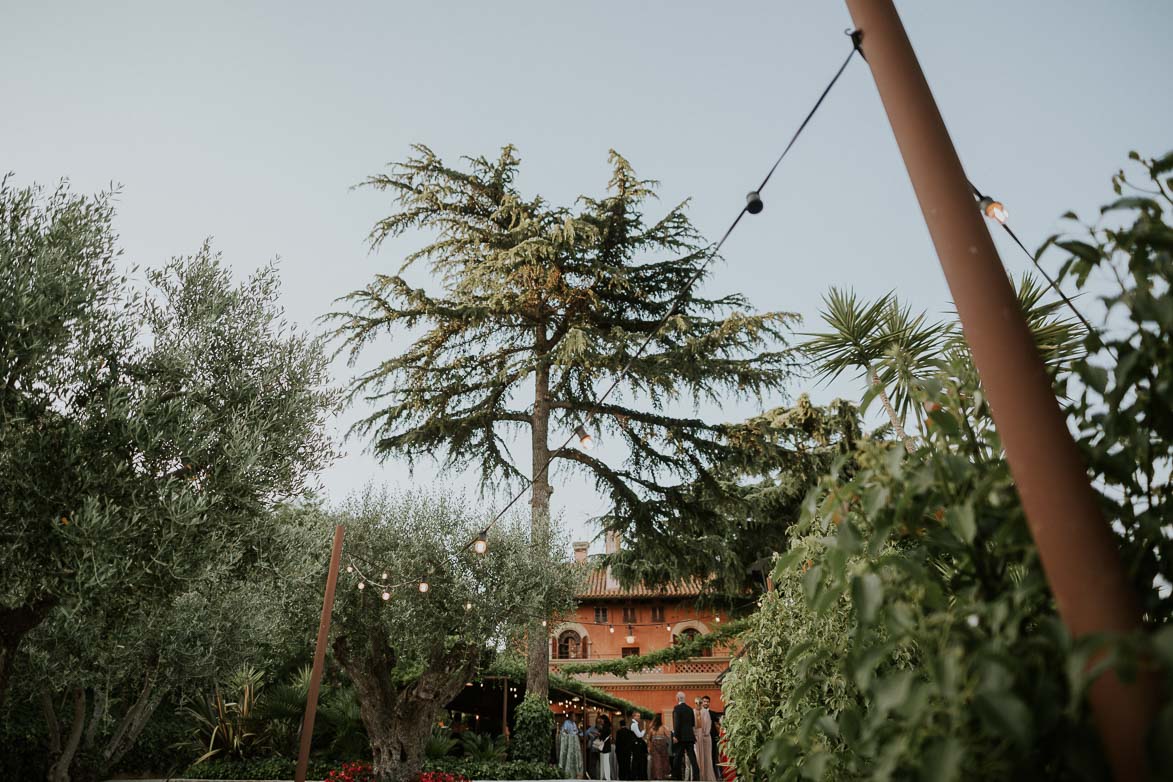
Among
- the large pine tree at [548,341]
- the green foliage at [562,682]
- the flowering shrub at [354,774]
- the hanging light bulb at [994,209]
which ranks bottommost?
the flowering shrub at [354,774]

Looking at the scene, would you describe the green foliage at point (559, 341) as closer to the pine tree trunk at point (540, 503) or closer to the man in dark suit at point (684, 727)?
the pine tree trunk at point (540, 503)

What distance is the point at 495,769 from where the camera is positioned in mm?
13523

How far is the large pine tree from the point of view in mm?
14891

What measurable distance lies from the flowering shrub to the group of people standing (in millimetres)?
A: 4665

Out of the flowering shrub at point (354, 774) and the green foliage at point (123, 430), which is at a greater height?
the green foliage at point (123, 430)

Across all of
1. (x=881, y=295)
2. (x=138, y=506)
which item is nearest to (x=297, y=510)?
(x=138, y=506)

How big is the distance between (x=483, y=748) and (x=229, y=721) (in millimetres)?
5950

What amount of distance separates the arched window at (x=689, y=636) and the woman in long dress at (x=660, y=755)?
803 centimetres

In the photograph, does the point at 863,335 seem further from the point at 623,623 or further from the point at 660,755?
the point at 623,623

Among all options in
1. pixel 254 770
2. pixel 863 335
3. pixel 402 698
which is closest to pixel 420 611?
pixel 402 698

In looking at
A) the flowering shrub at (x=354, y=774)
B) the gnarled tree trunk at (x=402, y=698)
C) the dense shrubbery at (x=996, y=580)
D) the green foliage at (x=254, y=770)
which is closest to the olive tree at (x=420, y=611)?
the gnarled tree trunk at (x=402, y=698)

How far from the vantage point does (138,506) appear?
17.8 feet

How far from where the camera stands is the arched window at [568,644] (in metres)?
31.0

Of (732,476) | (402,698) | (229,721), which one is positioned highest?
(732,476)
